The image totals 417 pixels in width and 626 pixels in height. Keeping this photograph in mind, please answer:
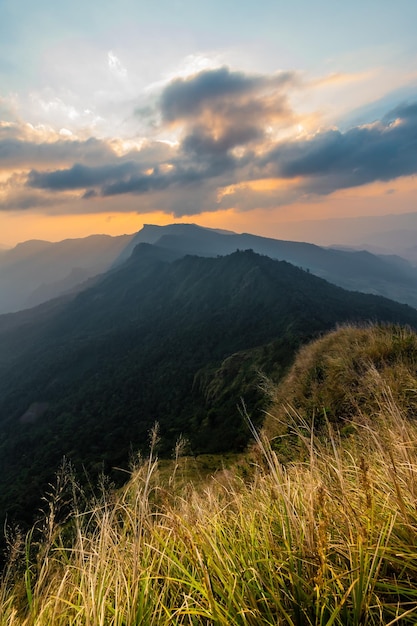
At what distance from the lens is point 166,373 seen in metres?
101

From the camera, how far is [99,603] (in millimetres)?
2014

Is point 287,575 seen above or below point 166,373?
above

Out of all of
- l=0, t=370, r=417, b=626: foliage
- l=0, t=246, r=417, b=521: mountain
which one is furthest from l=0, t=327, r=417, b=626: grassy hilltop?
l=0, t=246, r=417, b=521: mountain

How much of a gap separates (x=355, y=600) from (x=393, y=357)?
8.84 meters

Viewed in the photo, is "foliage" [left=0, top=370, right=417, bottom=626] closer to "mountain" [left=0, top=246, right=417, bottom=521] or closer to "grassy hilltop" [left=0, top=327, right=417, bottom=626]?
"grassy hilltop" [left=0, top=327, right=417, bottom=626]

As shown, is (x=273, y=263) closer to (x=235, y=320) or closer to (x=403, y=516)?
(x=235, y=320)

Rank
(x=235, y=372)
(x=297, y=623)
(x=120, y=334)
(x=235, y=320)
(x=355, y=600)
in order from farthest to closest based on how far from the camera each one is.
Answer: (x=120, y=334) → (x=235, y=320) → (x=235, y=372) → (x=297, y=623) → (x=355, y=600)

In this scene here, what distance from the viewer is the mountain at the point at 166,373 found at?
45.9 m

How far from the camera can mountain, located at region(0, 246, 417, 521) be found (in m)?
45.9

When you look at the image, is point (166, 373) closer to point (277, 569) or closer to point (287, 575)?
point (277, 569)

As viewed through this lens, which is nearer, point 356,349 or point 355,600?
point 355,600

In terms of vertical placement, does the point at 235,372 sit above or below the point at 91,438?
above

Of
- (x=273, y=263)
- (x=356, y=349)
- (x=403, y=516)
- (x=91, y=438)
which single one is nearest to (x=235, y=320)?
(x=273, y=263)

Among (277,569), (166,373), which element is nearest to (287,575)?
(277,569)
